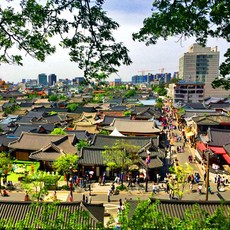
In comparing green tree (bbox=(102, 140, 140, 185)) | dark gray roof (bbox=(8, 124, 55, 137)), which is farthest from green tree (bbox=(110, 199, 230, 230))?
dark gray roof (bbox=(8, 124, 55, 137))

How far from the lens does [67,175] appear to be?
99.5 feet

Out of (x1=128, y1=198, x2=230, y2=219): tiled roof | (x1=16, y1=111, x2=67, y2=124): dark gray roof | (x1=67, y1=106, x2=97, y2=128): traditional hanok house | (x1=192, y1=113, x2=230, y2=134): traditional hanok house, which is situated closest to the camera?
(x1=128, y1=198, x2=230, y2=219): tiled roof

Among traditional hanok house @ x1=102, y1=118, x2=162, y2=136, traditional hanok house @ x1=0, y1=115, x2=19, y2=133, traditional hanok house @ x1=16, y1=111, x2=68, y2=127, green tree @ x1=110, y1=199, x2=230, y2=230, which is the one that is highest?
green tree @ x1=110, y1=199, x2=230, y2=230

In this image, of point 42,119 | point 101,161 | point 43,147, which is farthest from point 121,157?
point 42,119

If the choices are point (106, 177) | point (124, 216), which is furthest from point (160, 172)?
point (124, 216)

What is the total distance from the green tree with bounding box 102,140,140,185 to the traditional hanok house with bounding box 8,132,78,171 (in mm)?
7703

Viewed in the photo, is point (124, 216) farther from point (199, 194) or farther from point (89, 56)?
point (199, 194)

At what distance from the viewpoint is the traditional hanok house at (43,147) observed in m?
34.8

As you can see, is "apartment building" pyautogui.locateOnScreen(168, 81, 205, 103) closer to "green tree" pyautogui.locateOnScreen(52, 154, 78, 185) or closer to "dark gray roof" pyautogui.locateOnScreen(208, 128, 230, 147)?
"dark gray roof" pyautogui.locateOnScreen(208, 128, 230, 147)

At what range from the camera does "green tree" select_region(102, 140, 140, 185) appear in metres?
28.0

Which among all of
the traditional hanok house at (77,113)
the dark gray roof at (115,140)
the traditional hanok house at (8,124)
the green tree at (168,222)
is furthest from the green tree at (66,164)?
the traditional hanok house at (77,113)

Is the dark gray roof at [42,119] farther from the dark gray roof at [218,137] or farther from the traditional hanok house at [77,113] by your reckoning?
the dark gray roof at [218,137]

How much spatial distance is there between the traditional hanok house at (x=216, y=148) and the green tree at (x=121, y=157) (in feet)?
30.2

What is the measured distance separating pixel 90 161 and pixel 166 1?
24.9 m
